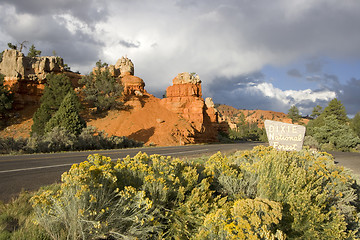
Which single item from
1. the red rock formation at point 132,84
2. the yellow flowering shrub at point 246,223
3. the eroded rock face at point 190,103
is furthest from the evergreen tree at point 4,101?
the yellow flowering shrub at point 246,223

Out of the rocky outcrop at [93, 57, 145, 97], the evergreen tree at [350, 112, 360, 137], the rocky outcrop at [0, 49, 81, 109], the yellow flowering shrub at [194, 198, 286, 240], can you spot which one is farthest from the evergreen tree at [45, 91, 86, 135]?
the evergreen tree at [350, 112, 360, 137]

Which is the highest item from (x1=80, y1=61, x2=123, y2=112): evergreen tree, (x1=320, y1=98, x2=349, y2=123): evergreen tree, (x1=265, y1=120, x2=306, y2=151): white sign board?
(x1=80, y1=61, x2=123, y2=112): evergreen tree

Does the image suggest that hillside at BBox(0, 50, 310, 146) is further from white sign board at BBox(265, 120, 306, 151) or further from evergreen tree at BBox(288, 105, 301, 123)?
evergreen tree at BBox(288, 105, 301, 123)

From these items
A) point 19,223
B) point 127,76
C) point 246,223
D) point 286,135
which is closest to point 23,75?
point 127,76

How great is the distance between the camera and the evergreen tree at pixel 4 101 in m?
36.3

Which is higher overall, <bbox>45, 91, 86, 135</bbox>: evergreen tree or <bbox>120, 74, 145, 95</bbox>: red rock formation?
<bbox>120, 74, 145, 95</bbox>: red rock formation

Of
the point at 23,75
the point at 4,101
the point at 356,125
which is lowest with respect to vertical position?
the point at 356,125

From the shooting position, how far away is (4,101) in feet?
119

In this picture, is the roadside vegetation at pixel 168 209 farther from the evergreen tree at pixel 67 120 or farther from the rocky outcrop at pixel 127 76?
the rocky outcrop at pixel 127 76

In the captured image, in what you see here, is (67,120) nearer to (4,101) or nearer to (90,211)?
(90,211)

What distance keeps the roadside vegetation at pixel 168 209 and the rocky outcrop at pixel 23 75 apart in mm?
47155

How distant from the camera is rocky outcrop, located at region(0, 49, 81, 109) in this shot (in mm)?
41625

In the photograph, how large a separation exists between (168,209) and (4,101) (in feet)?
146

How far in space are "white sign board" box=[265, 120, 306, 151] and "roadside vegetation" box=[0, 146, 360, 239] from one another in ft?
11.9
